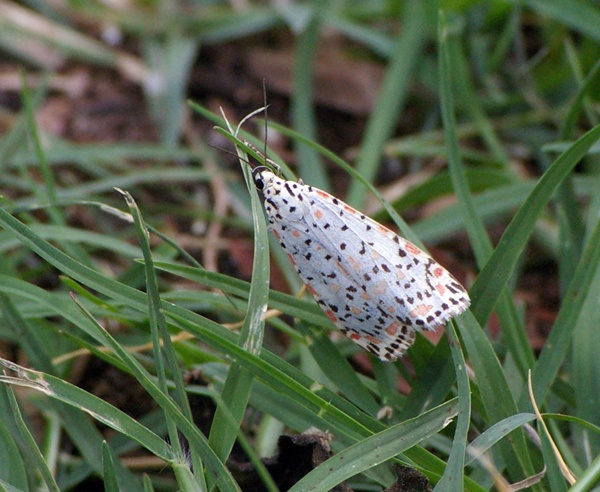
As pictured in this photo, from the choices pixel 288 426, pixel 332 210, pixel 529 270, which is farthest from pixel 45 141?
pixel 529 270

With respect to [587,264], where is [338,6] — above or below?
above

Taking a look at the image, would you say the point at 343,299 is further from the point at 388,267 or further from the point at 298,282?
the point at 298,282

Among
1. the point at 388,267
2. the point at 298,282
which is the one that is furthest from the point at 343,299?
the point at 298,282

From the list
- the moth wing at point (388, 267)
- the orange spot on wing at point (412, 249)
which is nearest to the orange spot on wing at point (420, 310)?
the moth wing at point (388, 267)

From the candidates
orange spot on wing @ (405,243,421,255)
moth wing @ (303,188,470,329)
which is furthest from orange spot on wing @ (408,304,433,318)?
orange spot on wing @ (405,243,421,255)

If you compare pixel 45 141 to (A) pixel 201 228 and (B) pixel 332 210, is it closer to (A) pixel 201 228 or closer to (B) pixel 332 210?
(A) pixel 201 228

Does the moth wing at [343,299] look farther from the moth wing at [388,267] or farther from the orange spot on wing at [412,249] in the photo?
the orange spot on wing at [412,249]
